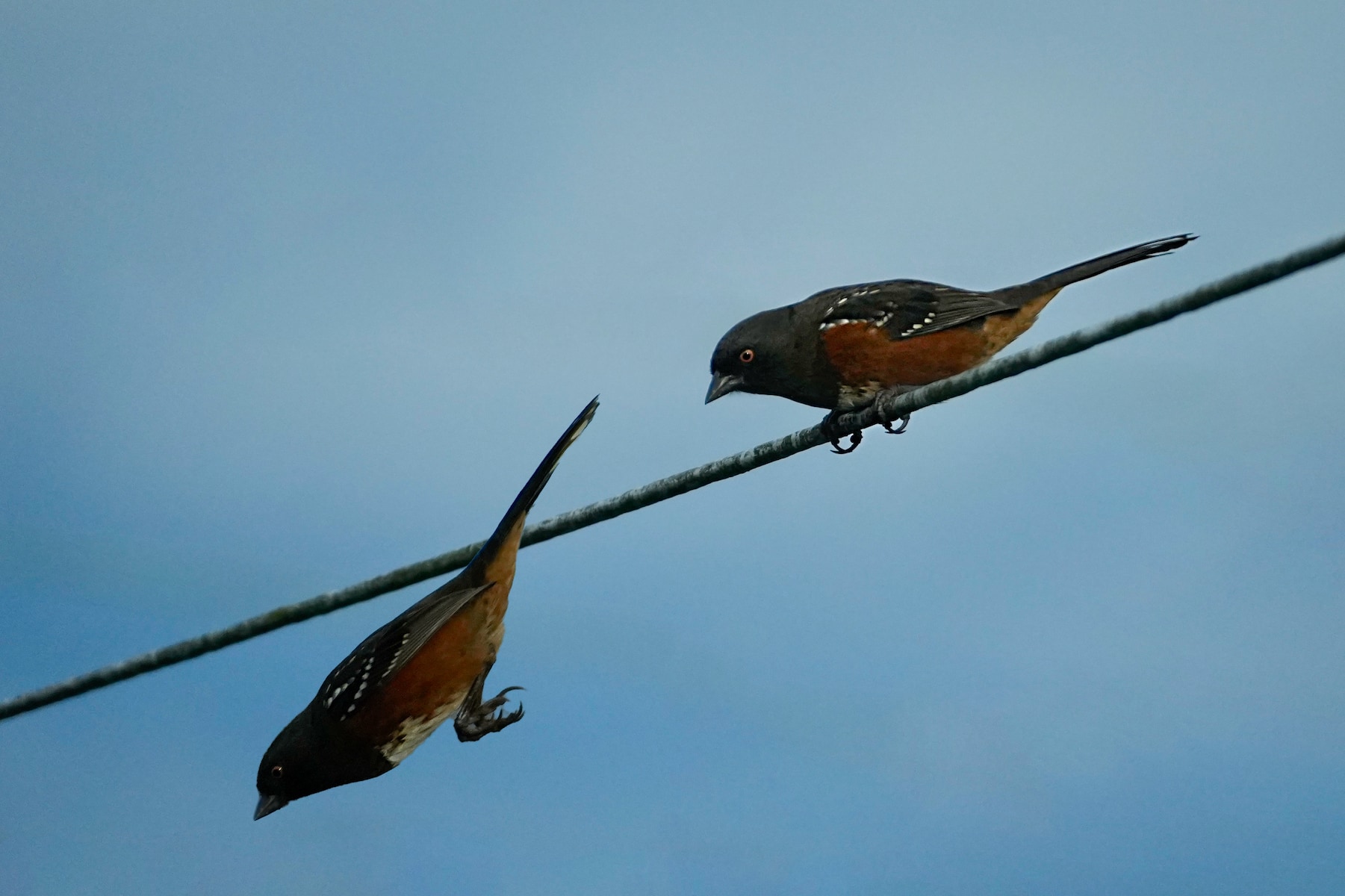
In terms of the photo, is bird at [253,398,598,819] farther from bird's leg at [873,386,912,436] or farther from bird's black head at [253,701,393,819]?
bird's leg at [873,386,912,436]

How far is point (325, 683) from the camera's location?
6.12m

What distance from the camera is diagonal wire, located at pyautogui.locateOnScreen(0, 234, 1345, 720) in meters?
4.49

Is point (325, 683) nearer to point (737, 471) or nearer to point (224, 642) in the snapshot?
point (224, 642)

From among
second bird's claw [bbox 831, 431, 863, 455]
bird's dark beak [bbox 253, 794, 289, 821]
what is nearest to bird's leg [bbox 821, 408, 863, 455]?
second bird's claw [bbox 831, 431, 863, 455]

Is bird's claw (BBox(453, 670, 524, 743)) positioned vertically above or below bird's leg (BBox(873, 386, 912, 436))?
below

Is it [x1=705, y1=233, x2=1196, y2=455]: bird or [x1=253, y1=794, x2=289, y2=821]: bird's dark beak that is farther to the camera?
[x1=705, y1=233, x2=1196, y2=455]: bird

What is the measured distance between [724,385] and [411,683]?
9.21ft

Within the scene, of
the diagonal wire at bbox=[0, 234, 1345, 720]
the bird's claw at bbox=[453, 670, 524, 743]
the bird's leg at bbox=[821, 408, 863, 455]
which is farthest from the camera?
the bird's leg at bbox=[821, 408, 863, 455]

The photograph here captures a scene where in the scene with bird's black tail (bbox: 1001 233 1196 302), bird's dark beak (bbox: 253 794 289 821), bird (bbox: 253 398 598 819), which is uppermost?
bird's black tail (bbox: 1001 233 1196 302)

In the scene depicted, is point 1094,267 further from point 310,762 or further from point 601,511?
point 310,762

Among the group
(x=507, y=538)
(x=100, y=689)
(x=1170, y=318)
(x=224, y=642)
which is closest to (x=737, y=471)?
(x=507, y=538)

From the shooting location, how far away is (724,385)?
311 inches

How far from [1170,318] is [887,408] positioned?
10.3 ft

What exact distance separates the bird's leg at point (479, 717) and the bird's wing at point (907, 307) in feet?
10.3
